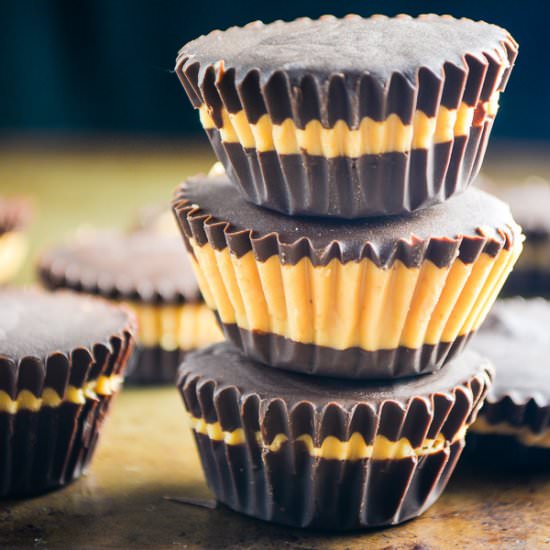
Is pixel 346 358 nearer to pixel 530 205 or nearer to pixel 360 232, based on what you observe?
pixel 360 232

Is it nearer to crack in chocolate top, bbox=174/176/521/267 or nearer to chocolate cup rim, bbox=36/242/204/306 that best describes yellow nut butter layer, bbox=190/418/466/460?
crack in chocolate top, bbox=174/176/521/267

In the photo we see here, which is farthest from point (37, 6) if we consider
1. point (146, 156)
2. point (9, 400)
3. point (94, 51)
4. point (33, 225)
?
point (9, 400)

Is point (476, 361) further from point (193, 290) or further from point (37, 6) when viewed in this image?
point (37, 6)

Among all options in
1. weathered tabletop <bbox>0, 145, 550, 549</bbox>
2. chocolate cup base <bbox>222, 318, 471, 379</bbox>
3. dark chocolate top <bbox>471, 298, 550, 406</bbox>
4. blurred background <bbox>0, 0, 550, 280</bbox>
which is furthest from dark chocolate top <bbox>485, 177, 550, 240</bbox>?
chocolate cup base <bbox>222, 318, 471, 379</bbox>

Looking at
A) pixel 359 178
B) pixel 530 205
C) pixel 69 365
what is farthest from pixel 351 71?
pixel 530 205

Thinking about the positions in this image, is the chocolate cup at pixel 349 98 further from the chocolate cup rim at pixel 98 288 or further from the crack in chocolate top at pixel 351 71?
the chocolate cup rim at pixel 98 288

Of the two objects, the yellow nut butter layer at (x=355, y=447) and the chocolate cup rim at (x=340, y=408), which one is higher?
the chocolate cup rim at (x=340, y=408)

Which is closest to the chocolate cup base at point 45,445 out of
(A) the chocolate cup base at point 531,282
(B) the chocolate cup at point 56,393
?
(B) the chocolate cup at point 56,393
